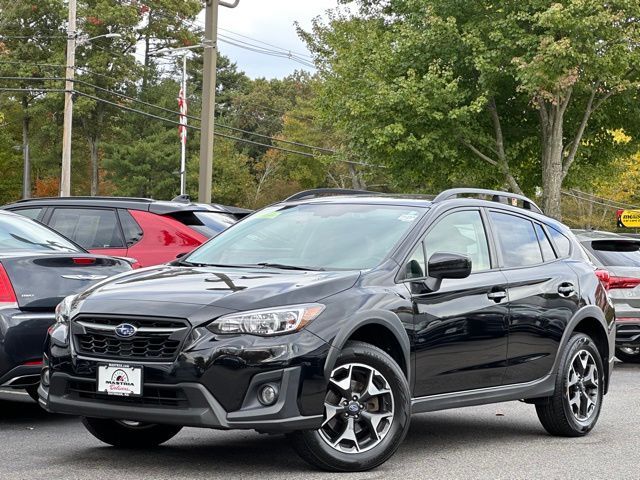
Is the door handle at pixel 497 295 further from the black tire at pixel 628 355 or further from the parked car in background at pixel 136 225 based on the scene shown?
the black tire at pixel 628 355

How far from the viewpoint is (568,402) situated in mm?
8297

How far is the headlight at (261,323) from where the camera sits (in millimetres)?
6066

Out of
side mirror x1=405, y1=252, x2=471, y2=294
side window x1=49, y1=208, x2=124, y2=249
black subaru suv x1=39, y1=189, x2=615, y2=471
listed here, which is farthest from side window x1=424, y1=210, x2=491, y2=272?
side window x1=49, y1=208, x2=124, y2=249

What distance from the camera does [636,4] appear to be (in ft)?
100

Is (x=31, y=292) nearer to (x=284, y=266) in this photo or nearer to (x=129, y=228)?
(x=284, y=266)

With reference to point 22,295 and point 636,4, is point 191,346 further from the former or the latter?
point 636,4

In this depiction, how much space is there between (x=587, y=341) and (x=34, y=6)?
66335mm

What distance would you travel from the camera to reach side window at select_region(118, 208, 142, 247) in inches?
448

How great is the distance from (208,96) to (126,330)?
52.3 feet

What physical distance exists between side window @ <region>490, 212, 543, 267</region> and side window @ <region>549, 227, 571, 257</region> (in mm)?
279

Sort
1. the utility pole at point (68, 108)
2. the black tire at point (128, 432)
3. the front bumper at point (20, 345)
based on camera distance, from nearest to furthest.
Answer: the black tire at point (128, 432)
the front bumper at point (20, 345)
the utility pole at point (68, 108)

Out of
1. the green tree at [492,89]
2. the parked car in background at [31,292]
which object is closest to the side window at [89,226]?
the parked car in background at [31,292]

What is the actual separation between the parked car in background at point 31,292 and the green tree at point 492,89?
22763 millimetres

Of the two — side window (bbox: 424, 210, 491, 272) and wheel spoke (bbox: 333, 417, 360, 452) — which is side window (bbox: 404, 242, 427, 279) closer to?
side window (bbox: 424, 210, 491, 272)
